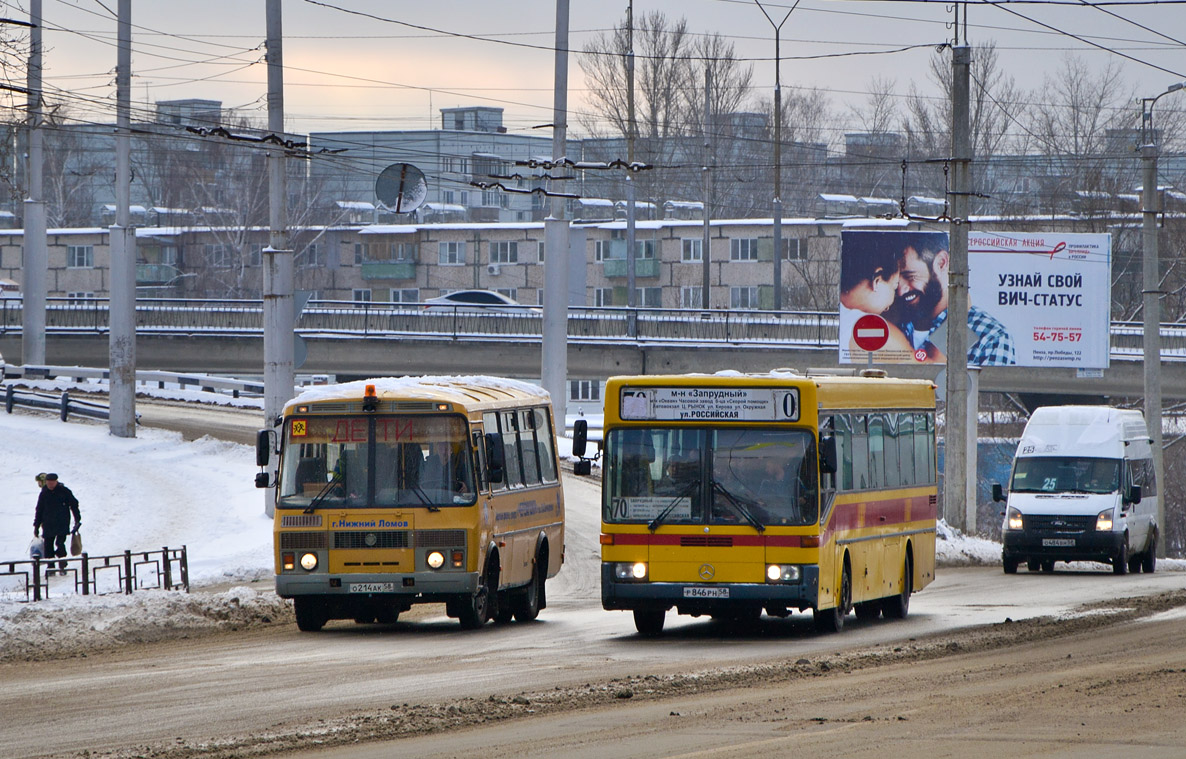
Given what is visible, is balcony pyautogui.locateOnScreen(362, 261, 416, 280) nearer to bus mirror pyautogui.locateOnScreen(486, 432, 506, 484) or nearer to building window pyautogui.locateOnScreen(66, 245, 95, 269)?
building window pyautogui.locateOnScreen(66, 245, 95, 269)

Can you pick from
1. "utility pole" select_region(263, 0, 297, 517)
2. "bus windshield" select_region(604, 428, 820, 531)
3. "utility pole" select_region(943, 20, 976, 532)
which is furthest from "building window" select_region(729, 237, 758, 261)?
"bus windshield" select_region(604, 428, 820, 531)

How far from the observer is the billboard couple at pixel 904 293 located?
4306cm

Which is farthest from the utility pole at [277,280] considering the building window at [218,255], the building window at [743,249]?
the building window at [218,255]

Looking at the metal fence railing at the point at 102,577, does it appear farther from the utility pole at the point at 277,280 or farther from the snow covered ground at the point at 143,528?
the utility pole at the point at 277,280

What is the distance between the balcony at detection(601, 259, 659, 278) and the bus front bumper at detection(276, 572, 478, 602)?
72.8m

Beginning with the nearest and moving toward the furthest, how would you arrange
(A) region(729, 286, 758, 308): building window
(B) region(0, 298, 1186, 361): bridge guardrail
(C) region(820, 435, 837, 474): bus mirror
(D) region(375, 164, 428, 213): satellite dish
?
(C) region(820, 435, 837, 474): bus mirror, (D) region(375, 164, 428, 213): satellite dish, (B) region(0, 298, 1186, 361): bridge guardrail, (A) region(729, 286, 758, 308): building window

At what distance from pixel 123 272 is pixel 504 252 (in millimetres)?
58688

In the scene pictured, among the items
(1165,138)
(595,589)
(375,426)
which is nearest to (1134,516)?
(595,589)

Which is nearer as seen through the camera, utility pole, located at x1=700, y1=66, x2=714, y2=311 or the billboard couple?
the billboard couple

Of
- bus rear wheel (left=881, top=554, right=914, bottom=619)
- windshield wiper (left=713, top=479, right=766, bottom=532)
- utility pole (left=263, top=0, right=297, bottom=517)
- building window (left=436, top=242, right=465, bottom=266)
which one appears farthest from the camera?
building window (left=436, top=242, right=465, bottom=266)

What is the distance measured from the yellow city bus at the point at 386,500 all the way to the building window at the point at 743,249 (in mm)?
70873

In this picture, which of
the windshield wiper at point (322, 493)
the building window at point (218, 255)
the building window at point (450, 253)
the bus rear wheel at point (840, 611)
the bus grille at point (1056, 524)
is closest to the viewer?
the bus rear wheel at point (840, 611)

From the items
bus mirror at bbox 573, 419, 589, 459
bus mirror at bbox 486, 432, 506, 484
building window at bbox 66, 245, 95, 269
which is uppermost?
building window at bbox 66, 245, 95, 269

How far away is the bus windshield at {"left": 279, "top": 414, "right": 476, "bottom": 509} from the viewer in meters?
17.1
